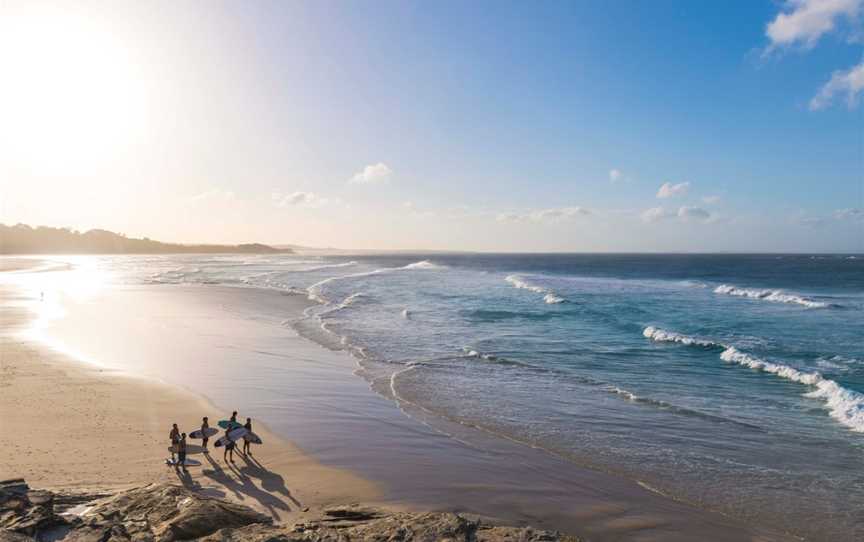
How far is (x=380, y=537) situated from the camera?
821cm

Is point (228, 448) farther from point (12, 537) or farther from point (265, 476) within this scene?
point (12, 537)

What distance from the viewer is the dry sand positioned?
10.8 meters

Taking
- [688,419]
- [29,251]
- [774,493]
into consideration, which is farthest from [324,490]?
[29,251]

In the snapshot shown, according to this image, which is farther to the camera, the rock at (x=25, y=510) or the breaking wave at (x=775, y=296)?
the breaking wave at (x=775, y=296)

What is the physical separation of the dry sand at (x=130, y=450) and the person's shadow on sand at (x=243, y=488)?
19mm

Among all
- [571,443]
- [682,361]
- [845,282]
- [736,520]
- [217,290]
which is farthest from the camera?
[845,282]

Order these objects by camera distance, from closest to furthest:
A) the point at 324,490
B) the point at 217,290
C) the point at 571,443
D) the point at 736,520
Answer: the point at 736,520 → the point at 324,490 → the point at 571,443 → the point at 217,290

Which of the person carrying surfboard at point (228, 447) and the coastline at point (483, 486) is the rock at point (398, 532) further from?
the person carrying surfboard at point (228, 447)

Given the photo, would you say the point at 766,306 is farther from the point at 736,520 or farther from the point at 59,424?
the point at 59,424

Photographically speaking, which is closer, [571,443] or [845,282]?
[571,443]

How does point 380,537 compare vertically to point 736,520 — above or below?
above

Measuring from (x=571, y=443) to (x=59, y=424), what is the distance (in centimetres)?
1400

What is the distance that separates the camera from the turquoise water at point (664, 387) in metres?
12.0

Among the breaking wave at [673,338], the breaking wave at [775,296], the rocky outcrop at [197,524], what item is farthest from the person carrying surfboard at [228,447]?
the breaking wave at [775,296]
